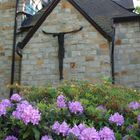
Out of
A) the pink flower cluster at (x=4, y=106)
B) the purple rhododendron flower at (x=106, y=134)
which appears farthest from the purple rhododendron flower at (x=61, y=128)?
the pink flower cluster at (x=4, y=106)

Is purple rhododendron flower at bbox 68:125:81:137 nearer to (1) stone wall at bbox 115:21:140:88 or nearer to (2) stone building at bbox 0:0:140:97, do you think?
(2) stone building at bbox 0:0:140:97

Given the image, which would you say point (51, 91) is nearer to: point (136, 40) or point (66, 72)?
point (66, 72)

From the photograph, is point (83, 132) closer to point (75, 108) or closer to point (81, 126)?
point (81, 126)

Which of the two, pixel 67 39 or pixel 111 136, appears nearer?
pixel 111 136

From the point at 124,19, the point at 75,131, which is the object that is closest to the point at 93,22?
the point at 124,19

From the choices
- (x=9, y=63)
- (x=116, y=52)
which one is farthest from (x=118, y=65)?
(x=9, y=63)

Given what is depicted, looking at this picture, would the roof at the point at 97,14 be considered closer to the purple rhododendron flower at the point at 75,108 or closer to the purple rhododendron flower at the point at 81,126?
the purple rhododendron flower at the point at 75,108

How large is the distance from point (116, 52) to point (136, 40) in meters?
0.82

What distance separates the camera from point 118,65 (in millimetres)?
14547

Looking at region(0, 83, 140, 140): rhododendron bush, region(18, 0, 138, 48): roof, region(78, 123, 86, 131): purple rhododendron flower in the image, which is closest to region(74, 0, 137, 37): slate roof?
region(18, 0, 138, 48): roof

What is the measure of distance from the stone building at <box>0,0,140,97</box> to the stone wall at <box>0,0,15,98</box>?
2.33 feet

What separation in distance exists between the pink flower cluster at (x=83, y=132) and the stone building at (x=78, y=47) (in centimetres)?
934

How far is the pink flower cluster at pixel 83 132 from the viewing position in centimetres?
398

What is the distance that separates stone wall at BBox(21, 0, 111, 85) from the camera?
45.6ft
